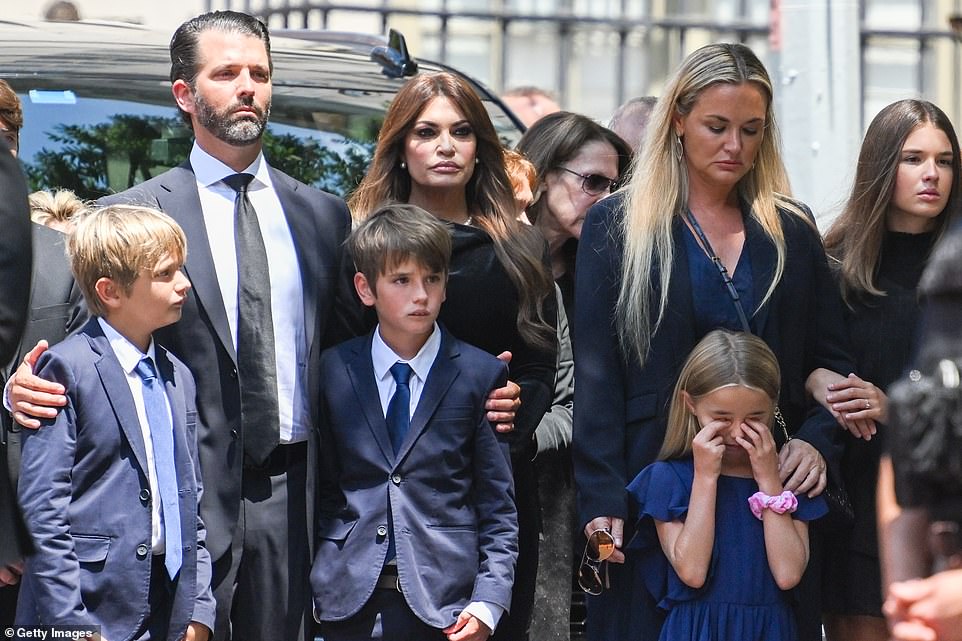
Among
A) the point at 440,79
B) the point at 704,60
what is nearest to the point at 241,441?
the point at 440,79

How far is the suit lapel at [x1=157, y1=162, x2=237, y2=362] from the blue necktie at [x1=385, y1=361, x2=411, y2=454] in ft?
1.44

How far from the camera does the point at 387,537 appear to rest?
4.31m

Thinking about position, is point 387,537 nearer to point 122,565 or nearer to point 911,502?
point 122,565

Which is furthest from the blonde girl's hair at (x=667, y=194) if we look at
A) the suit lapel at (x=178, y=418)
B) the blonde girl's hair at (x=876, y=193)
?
the suit lapel at (x=178, y=418)

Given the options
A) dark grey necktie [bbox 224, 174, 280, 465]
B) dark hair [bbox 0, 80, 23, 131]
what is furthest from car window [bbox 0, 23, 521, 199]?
dark grey necktie [bbox 224, 174, 280, 465]

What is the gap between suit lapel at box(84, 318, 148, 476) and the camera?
4074 mm

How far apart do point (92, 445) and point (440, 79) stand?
1.52 meters

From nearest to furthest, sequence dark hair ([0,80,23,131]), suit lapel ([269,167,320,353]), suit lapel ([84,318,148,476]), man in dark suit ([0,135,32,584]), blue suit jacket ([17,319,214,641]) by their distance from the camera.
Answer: man in dark suit ([0,135,32,584]) → blue suit jacket ([17,319,214,641]) → suit lapel ([84,318,148,476]) → suit lapel ([269,167,320,353]) → dark hair ([0,80,23,131])

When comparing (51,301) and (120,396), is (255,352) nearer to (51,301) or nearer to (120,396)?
(120,396)

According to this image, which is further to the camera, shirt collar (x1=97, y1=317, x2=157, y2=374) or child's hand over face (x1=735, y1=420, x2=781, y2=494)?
child's hand over face (x1=735, y1=420, x2=781, y2=494)

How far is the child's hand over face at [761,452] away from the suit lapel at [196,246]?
4.37ft

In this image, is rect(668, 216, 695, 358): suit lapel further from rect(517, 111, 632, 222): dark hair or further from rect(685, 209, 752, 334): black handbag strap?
rect(517, 111, 632, 222): dark hair

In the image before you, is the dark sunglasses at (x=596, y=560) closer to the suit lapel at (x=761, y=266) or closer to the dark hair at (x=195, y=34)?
the suit lapel at (x=761, y=266)

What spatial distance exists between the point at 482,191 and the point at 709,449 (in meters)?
1.13
